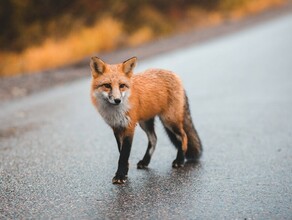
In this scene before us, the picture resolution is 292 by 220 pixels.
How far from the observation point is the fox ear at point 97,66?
540 cm

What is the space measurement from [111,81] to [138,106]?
19.8 inches

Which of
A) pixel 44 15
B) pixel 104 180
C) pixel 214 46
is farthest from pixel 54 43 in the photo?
pixel 104 180

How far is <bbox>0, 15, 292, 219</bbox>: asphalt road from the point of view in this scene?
4613 millimetres

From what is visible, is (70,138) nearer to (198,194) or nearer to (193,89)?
(198,194)

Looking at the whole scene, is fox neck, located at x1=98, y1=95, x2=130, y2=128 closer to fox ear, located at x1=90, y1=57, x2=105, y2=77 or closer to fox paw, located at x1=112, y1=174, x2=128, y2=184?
fox ear, located at x1=90, y1=57, x2=105, y2=77

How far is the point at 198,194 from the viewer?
495 centimetres

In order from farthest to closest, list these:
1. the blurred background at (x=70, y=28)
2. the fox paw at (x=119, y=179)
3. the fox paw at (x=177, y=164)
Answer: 1. the blurred background at (x=70, y=28)
2. the fox paw at (x=177, y=164)
3. the fox paw at (x=119, y=179)

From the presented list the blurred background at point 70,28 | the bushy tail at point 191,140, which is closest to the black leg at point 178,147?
the bushy tail at point 191,140


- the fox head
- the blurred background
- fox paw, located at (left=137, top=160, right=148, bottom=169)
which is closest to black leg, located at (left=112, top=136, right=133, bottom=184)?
the fox head

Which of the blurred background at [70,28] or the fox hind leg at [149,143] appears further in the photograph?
the blurred background at [70,28]

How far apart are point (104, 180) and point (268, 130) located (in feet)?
10.4

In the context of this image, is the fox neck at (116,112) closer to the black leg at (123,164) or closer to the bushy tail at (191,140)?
the black leg at (123,164)

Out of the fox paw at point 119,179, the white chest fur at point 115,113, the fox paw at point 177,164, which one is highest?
the white chest fur at point 115,113

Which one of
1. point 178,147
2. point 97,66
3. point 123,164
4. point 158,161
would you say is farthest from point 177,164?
point 97,66
